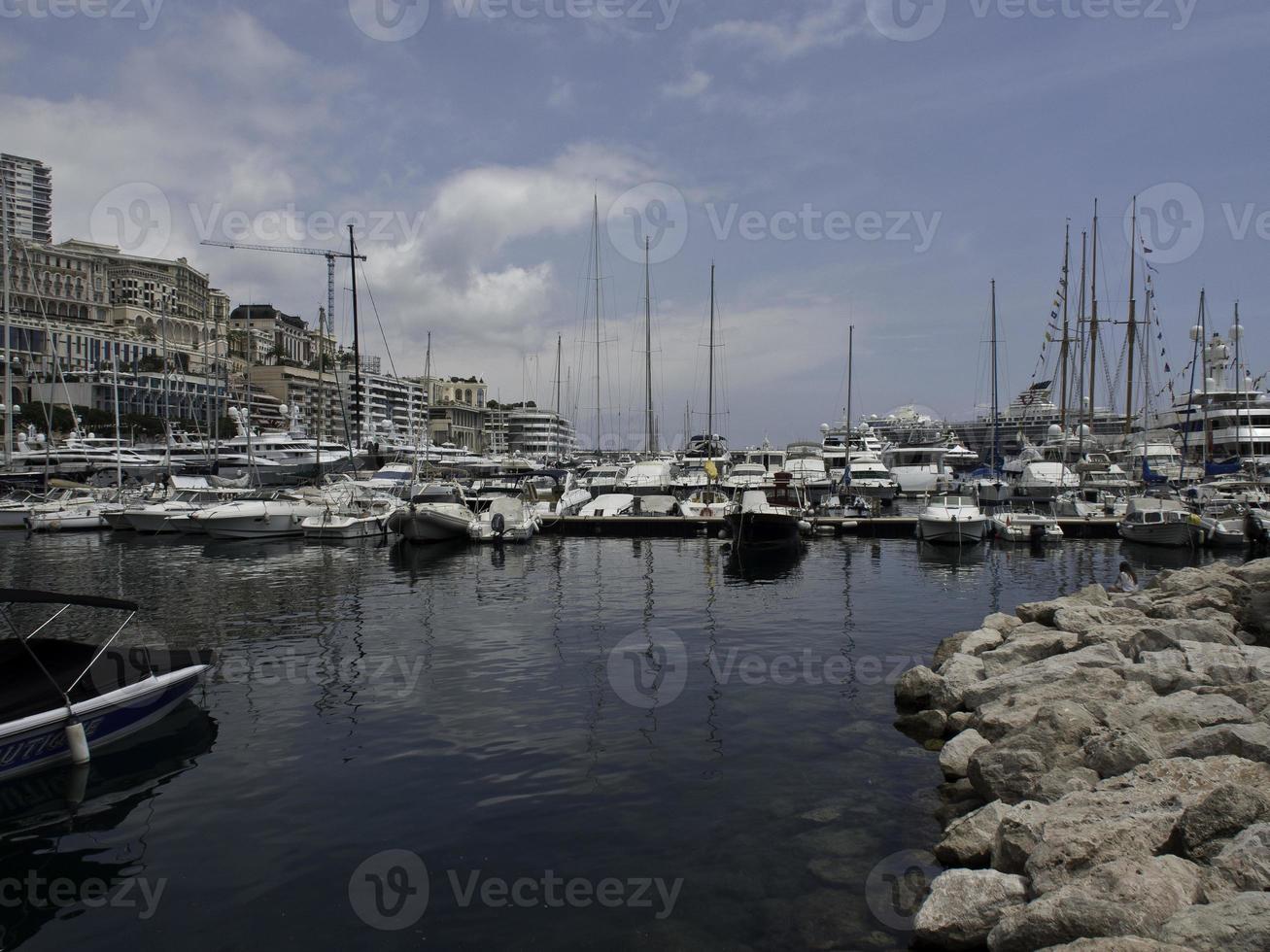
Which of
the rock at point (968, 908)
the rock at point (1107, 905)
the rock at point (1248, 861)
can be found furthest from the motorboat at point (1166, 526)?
the rock at point (968, 908)

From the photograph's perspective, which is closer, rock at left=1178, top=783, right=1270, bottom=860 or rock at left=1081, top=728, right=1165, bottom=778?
rock at left=1178, top=783, right=1270, bottom=860

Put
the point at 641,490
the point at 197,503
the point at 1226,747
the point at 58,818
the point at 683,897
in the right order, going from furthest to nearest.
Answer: the point at 641,490 < the point at 197,503 < the point at 58,818 < the point at 1226,747 < the point at 683,897

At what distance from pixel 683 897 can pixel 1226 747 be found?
6.62m

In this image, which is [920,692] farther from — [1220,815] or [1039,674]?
[1220,815]

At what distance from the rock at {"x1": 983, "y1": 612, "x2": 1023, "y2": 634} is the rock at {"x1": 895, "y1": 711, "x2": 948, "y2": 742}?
604 cm

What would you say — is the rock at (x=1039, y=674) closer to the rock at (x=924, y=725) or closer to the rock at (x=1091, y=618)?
the rock at (x=924, y=725)

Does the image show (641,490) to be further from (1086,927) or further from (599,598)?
(1086,927)

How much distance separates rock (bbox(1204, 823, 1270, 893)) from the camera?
6.73m

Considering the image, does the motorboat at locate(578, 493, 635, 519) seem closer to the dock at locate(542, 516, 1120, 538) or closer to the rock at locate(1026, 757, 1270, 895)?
the dock at locate(542, 516, 1120, 538)

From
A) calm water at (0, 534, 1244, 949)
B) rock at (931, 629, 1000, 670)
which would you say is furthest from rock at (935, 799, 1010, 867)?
rock at (931, 629, 1000, 670)

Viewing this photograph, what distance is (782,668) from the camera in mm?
17938

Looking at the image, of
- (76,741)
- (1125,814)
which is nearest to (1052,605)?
(1125,814)

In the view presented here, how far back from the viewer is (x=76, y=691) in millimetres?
12570

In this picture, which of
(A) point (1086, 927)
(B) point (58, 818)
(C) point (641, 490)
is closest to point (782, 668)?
(A) point (1086, 927)
